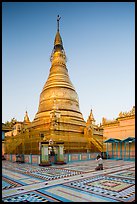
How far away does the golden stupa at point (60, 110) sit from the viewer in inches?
780

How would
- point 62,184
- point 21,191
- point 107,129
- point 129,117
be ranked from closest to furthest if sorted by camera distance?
point 21,191 → point 62,184 → point 129,117 → point 107,129

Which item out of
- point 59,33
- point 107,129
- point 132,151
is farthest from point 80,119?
point 59,33

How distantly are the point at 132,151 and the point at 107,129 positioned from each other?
437 cm

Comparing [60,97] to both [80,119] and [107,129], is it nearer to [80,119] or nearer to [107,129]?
[80,119]

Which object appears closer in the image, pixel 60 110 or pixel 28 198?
pixel 28 198

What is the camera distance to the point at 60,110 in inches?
953

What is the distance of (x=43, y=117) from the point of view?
952 inches

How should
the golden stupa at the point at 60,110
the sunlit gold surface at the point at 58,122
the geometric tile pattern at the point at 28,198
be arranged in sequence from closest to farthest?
the geometric tile pattern at the point at 28,198
the sunlit gold surface at the point at 58,122
the golden stupa at the point at 60,110

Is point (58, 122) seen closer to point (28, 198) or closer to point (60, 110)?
point (60, 110)

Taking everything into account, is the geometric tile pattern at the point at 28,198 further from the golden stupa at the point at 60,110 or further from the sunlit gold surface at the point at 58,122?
the golden stupa at the point at 60,110

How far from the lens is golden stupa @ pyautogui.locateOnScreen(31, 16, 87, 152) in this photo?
19.8m

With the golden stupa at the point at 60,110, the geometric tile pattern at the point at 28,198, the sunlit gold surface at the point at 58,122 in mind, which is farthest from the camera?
the golden stupa at the point at 60,110

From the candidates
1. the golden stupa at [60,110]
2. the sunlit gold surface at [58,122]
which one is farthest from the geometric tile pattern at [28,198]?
the golden stupa at [60,110]

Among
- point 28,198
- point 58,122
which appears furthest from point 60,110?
point 28,198
